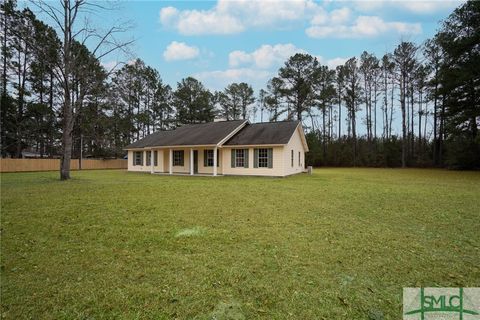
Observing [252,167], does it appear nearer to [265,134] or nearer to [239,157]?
[239,157]

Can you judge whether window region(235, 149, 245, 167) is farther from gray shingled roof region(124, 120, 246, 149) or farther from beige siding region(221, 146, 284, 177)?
gray shingled roof region(124, 120, 246, 149)

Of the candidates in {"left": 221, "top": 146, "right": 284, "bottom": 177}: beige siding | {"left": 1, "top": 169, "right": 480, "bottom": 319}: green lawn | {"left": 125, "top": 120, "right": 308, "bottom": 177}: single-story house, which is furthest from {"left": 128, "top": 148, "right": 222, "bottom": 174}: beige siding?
{"left": 1, "top": 169, "right": 480, "bottom": 319}: green lawn

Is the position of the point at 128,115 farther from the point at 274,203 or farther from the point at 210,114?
the point at 274,203

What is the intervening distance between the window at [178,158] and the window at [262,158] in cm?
706

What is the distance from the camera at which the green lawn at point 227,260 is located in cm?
273

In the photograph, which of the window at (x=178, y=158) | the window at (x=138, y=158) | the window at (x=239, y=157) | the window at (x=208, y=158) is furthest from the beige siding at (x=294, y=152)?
the window at (x=138, y=158)

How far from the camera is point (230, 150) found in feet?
65.6

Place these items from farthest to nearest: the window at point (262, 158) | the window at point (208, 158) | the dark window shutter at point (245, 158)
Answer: the window at point (208, 158), the dark window shutter at point (245, 158), the window at point (262, 158)

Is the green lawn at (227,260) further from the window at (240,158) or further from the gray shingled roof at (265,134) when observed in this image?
the window at (240,158)

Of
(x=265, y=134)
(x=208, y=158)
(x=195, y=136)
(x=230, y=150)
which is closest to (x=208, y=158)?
(x=208, y=158)

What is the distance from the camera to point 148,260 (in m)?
3.86

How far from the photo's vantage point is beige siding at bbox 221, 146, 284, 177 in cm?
1828

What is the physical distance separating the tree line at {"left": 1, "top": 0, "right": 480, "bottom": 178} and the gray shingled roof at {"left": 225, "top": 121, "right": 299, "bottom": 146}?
939cm

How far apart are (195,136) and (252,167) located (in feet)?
Answer: 19.5
